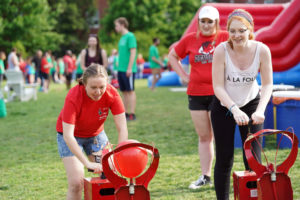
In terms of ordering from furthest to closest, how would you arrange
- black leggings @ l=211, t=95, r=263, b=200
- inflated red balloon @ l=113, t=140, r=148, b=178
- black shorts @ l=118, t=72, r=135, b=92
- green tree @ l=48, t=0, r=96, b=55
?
1. green tree @ l=48, t=0, r=96, b=55
2. black shorts @ l=118, t=72, r=135, b=92
3. black leggings @ l=211, t=95, r=263, b=200
4. inflated red balloon @ l=113, t=140, r=148, b=178

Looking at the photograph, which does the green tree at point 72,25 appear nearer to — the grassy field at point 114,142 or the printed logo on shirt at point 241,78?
the grassy field at point 114,142

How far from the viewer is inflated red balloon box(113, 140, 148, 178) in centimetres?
311

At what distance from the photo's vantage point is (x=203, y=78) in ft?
16.0

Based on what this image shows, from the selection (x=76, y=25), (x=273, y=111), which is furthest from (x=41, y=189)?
(x=76, y=25)

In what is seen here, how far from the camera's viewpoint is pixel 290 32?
10219mm

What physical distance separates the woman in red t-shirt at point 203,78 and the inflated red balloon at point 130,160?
1855 mm

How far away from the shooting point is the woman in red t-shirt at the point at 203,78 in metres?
4.86

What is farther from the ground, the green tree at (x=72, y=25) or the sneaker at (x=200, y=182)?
the green tree at (x=72, y=25)

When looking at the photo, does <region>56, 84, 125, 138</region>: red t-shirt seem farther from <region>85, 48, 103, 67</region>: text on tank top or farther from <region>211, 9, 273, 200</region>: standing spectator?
<region>85, 48, 103, 67</region>: text on tank top

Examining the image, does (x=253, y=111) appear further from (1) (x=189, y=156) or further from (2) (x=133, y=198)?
(1) (x=189, y=156)

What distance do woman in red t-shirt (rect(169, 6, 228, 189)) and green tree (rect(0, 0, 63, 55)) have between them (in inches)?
1265

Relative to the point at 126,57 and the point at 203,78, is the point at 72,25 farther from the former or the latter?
the point at 203,78

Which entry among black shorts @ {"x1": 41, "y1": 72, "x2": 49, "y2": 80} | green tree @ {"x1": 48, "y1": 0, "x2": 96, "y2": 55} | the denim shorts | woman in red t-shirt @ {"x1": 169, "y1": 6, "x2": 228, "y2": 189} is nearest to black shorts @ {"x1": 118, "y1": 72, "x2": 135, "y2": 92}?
woman in red t-shirt @ {"x1": 169, "y1": 6, "x2": 228, "y2": 189}

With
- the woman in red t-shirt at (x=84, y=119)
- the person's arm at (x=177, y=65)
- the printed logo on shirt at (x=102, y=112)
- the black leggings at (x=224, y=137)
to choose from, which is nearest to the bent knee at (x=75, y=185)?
the woman in red t-shirt at (x=84, y=119)
